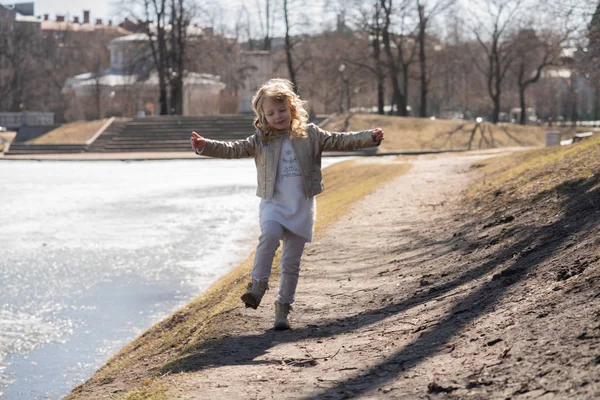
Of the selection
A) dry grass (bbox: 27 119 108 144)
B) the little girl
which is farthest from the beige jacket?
dry grass (bbox: 27 119 108 144)

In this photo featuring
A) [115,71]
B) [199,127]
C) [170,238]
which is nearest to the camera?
[170,238]

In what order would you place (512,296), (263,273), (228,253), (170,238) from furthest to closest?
(170,238) → (228,253) → (263,273) → (512,296)

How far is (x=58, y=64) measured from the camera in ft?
369

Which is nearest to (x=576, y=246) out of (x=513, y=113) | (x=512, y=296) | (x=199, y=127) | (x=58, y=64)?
(x=512, y=296)

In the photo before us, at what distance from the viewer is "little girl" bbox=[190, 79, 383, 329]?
6.91m

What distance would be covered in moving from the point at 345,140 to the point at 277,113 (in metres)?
0.51

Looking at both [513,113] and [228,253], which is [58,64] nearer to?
[513,113]

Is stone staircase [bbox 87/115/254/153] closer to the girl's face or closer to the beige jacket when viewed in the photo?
the beige jacket

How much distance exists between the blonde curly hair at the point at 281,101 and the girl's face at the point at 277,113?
2cm

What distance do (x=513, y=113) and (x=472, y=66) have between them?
5.99 m

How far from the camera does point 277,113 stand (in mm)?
6824

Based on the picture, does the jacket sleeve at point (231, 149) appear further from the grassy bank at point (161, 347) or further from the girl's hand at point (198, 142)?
the grassy bank at point (161, 347)

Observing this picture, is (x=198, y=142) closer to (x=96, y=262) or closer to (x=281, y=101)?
(x=281, y=101)

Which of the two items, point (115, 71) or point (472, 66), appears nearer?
point (115, 71)
